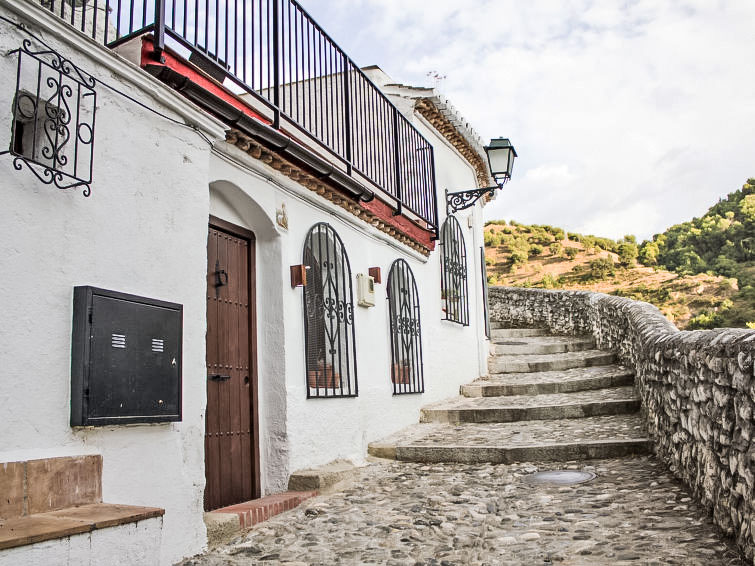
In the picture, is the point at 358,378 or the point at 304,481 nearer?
the point at 304,481

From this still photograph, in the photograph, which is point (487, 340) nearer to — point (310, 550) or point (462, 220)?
point (462, 220)

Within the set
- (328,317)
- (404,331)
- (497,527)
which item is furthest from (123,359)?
(404,331)

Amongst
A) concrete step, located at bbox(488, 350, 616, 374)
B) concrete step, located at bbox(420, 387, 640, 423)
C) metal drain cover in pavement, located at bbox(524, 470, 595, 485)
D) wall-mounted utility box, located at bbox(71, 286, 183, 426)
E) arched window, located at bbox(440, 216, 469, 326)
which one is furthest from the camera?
concrete step, located at bbox(488, 350, 616, 374)

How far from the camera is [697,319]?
30.4 m

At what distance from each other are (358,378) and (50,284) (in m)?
4.12

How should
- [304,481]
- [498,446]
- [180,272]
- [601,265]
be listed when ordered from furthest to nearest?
1. [601,265]
2. [498,446]
3. [304,481]
4. [180,272]

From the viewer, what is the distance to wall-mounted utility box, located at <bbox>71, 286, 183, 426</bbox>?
2965 millimetres

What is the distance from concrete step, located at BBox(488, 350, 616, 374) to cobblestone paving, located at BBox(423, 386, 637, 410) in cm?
195

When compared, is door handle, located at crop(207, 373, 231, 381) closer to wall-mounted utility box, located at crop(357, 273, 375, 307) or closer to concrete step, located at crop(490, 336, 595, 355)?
wall-mounted utility box, located at crop(357, 273, 375, 307)

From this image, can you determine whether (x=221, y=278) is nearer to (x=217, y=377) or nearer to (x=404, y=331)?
(x=217, y=377)

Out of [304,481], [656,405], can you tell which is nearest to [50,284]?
[304,481]

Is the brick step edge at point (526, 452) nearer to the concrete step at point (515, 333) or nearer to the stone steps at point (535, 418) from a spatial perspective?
the stone steps at point (535, 418)

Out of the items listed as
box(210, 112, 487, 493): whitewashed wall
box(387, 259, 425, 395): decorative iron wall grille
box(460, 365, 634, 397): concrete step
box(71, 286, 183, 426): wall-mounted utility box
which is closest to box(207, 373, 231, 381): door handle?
box(210, 112, 487, 493): whitewashed wall

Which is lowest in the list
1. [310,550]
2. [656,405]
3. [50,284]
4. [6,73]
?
[310,550]
